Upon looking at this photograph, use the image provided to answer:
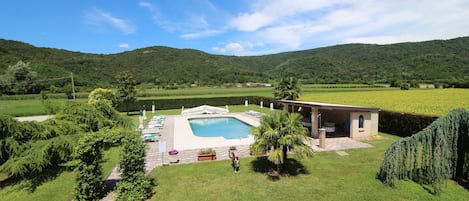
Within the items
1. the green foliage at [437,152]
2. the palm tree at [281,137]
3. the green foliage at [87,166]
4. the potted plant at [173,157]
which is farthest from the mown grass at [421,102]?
the green foliage at [87,166]

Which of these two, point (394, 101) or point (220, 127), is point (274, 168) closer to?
point (220, 127)

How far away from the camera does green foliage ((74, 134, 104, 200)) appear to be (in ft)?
22.4

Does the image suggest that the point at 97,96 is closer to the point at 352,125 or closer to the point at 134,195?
the point at 134,195

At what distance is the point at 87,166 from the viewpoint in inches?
279

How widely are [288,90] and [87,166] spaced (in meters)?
24.2

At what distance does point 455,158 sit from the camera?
7762 millimetres

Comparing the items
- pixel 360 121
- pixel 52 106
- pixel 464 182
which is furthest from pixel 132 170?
pixel 360 121

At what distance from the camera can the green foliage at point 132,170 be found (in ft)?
23.0

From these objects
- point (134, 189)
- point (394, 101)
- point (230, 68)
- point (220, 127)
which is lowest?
point (220, 127)

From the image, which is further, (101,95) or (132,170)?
(101,95)

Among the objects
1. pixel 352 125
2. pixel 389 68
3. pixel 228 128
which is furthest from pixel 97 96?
pixel 389 68

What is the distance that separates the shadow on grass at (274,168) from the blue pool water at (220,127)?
732cm

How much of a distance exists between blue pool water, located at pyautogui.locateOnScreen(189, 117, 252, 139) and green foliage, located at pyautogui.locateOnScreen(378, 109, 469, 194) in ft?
36.5

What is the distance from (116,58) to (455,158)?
300 ft
